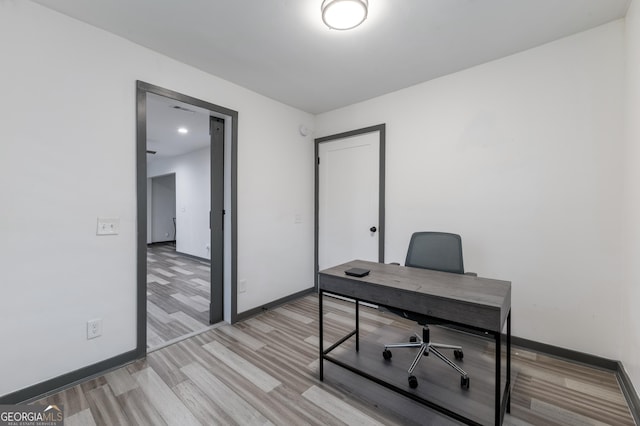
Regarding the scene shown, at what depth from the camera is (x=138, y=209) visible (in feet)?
7.25

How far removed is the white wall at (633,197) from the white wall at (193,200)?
5991mm

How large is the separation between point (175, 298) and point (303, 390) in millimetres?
2685

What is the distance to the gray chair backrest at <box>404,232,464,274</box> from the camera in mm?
2246

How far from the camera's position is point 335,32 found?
6.79ft

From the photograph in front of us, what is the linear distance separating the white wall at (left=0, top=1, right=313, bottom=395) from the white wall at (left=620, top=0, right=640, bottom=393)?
11.5ft

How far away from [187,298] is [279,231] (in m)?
1.66

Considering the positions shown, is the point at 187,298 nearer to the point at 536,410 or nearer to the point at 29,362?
the point at 29,362

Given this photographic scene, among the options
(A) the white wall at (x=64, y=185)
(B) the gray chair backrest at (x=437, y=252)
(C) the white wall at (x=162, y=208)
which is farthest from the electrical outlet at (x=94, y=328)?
(C) the white wall at (x=162, y=208)

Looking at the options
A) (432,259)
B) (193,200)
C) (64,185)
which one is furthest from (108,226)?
(193,200)

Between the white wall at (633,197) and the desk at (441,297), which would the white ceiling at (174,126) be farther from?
the white wall at (633,197)

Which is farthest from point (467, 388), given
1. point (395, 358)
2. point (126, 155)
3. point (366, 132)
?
point (126, 155)

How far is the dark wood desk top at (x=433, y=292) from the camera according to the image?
139cm

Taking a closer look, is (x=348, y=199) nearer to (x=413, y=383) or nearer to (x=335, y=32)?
(x=335, y=32)

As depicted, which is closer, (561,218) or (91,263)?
(91,263)
